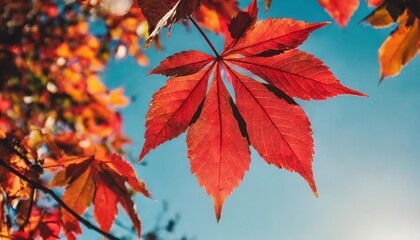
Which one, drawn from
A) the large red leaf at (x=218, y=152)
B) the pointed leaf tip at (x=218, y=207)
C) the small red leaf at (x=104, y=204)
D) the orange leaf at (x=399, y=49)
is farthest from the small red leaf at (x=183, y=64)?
the small red leaf at (x=104, y=204)

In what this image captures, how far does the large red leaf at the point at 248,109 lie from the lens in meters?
0.70

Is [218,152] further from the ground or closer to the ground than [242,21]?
closer to the ground

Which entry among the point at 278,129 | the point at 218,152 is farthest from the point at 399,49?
the point at 218,152

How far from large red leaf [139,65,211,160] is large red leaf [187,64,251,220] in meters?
0.03

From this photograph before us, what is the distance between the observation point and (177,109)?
29.6 inches

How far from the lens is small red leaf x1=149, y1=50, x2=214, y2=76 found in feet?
2.31

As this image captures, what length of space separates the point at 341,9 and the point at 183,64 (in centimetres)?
40

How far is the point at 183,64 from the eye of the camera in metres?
0.74

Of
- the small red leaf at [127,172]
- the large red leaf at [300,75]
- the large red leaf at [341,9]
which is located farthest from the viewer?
the small red leaf at [127,172]

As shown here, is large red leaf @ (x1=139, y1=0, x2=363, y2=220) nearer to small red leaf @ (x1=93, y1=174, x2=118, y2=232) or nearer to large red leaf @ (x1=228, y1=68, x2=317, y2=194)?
large red leaf @ (x1=228, y1=68, x2=317, y2=194)

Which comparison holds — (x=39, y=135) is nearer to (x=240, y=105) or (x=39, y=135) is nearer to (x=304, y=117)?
(x=240, y=105)

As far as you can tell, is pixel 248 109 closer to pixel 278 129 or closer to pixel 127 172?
pixel 278 129

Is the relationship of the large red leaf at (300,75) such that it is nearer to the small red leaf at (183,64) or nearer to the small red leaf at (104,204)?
the small red leaf at (183,64)

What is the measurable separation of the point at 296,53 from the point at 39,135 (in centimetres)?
84
